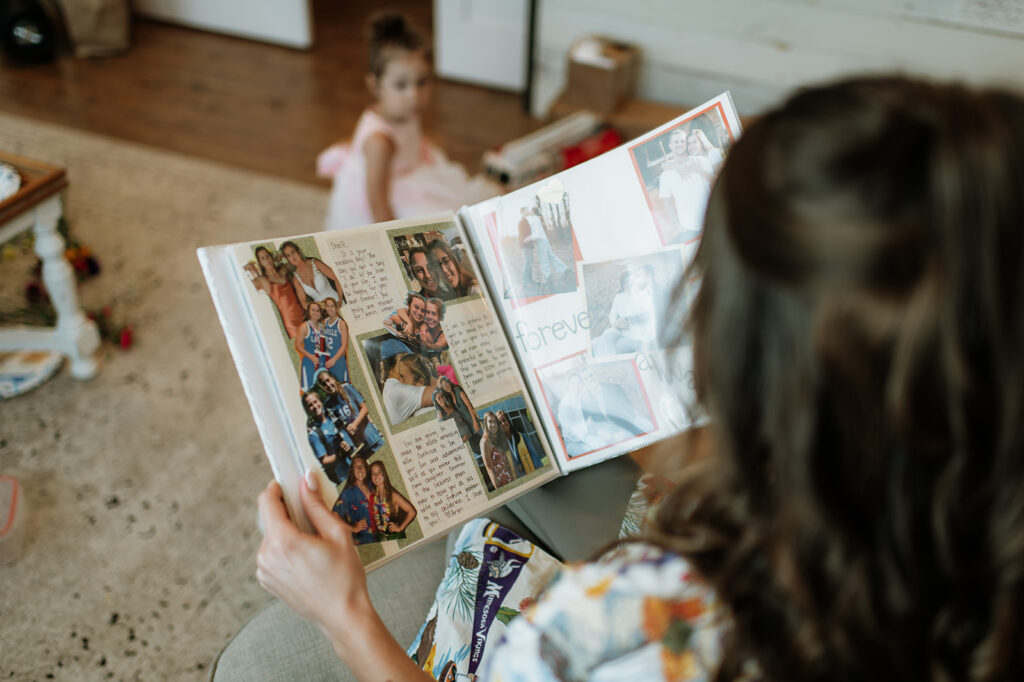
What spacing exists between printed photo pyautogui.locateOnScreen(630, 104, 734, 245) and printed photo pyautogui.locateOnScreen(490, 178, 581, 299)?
0.09 meters

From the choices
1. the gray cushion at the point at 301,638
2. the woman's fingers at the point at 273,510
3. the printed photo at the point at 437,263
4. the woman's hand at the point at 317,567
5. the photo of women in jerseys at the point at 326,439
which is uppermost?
the printed photo at the point at 437,263

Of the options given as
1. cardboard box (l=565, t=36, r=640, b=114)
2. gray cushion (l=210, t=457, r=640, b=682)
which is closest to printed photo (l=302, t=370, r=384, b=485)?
gray cushion (l=210, t=457, r=640, b=682)

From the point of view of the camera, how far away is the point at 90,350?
1.45 metres

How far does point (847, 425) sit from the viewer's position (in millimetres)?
341

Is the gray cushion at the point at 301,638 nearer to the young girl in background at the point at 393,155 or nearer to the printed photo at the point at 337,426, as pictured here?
the printed photo at the point at 337,426

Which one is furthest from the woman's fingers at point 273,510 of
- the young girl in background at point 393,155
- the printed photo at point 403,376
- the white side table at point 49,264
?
the young girl in background at point 393,155

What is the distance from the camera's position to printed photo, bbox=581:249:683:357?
2.30 feet

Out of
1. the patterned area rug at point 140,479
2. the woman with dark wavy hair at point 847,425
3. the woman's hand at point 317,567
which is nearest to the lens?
the woman with dark wavy hair at point 847,425

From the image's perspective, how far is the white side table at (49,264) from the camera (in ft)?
3.88

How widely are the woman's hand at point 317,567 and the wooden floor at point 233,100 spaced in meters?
1.73

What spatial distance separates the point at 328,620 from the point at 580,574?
0.23 m

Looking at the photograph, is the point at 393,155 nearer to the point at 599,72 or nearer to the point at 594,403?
the point at 599,72

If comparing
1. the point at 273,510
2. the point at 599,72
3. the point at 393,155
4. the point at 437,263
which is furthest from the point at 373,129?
the point at 273,510

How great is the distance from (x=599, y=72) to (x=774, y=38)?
508mm
